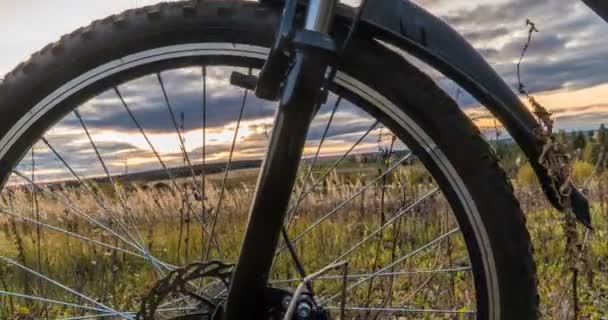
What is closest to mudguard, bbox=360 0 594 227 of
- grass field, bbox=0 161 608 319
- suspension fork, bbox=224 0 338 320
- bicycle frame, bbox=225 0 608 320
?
bicycle frame, bbox=225 0 608 320

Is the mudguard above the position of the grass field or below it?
above

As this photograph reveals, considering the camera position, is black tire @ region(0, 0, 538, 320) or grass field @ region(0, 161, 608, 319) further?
grass field @ region(0, 161, 608, 319)

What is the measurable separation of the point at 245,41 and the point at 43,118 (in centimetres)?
53

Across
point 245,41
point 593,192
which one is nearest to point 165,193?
point 245,41

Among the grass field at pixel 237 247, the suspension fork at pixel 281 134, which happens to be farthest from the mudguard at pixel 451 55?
the grass field at pixel 237 247

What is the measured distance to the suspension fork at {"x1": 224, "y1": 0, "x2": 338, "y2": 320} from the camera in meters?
1.62

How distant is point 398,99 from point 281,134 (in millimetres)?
310

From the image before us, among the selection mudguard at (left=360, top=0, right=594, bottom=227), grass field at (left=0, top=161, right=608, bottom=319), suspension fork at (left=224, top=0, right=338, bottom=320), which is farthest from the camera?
grass field at (left=0, top=161, right=608, bottom=319)

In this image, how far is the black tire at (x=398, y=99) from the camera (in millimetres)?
1806

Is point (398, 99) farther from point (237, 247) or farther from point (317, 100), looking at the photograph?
point (237, 247)

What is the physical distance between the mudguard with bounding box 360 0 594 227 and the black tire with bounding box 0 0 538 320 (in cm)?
4

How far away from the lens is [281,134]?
65.6 inches

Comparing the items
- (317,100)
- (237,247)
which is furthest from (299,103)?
(237,247)

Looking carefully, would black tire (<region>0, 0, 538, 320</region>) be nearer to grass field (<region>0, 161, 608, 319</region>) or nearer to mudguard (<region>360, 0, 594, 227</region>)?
mudguard (<region>360, 0, 594, 227</region>)
